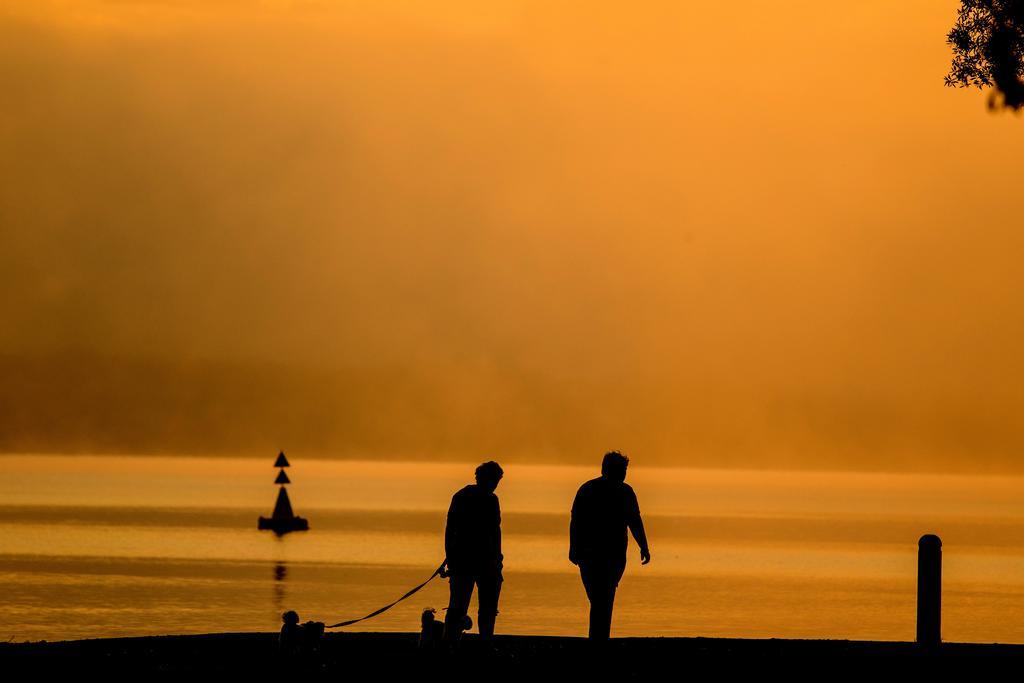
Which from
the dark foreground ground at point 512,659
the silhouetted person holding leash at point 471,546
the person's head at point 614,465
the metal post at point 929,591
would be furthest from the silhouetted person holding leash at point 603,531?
the metal post at point 929,591

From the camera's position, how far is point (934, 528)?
139500 mm

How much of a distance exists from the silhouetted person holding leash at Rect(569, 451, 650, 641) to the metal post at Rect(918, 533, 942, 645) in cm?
319

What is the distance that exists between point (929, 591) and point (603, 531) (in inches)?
145

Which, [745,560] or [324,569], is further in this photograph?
[745,560]

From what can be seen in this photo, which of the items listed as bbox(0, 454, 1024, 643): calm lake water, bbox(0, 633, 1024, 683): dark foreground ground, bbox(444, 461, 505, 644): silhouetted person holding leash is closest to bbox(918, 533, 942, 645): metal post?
bbox(0, 633, 1024, 683): dark foreground ground

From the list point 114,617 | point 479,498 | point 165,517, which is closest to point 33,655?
point 479,498

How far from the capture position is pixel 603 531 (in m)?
15.9

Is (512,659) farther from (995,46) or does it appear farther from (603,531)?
(995,46)

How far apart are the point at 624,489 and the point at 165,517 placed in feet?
400

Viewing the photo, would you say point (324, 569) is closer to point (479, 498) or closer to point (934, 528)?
point (479, 498)

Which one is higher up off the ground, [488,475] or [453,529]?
[488,475]

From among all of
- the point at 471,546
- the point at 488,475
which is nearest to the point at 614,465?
the point at 488,475

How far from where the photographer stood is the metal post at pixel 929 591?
17.2m

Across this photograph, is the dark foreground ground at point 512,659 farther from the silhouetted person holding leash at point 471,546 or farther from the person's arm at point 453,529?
the person's arm at point 453,529
